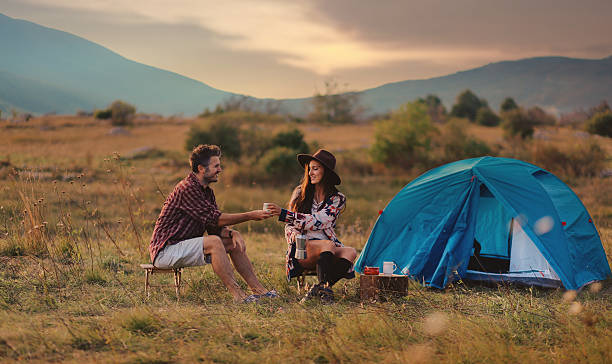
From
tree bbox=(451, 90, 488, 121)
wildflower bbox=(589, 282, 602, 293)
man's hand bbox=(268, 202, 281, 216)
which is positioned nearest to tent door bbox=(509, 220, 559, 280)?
wildflower bbox=(589, 282, 602, 293)

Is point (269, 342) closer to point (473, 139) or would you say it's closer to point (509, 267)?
point (509, 267)

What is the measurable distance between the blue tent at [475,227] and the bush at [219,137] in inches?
674

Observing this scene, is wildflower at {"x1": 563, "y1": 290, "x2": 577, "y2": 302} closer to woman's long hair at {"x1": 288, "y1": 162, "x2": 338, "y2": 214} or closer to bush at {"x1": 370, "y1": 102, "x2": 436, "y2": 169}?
woman's long hair at {"x1": 288, "y1": 162, "x2": 338, "y2": 214}

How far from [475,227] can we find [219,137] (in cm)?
1870

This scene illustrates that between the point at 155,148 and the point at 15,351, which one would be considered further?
the point at 155,148

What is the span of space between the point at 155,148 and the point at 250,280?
2337 cm

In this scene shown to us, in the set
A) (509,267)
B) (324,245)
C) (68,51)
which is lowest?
(509,267)

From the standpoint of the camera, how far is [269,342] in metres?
4.18

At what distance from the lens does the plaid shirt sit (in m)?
5.34

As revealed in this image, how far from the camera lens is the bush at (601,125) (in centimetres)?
3048

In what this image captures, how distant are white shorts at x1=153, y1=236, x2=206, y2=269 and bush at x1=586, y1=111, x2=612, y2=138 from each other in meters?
30.2

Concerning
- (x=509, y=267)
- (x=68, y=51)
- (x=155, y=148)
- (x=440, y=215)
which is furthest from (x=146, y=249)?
(x=68, y=51)

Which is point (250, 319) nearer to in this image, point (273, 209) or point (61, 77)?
point (273, 209)

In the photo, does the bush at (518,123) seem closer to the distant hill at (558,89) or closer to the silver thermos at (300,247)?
the silver thermos at (300,247)
